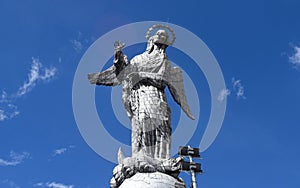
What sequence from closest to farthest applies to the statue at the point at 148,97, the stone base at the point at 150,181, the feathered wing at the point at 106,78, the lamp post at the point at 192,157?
the stone base at the point at 150,181, the statue at the point at 148,97, the feathered wing at the point at 106,78, the lamp post at the point at 192,157

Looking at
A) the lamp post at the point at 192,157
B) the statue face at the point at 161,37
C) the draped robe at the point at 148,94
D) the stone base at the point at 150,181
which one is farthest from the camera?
the lamp post at the point at 192,157

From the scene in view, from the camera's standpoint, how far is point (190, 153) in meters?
17.3

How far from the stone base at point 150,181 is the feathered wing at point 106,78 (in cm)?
359

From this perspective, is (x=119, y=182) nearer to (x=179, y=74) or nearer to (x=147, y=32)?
(x=179, y=74)

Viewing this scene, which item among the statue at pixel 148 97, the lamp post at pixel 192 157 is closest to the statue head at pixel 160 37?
the statue at pixel 148 97

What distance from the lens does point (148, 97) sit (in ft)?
45.4

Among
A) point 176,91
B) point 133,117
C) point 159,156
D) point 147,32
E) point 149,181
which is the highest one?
point 147,32

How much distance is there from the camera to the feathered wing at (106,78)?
47.4ft

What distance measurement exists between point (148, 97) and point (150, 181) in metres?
2.94

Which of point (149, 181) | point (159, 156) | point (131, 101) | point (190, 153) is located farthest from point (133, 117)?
point (190, 153)

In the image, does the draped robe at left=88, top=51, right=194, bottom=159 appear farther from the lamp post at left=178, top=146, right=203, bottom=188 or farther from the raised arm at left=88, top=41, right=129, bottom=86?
the lamp post at left=178, top=146, right=203, bottom=188

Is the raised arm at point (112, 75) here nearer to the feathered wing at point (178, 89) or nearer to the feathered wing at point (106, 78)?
the feathered wing at point (106, 78)

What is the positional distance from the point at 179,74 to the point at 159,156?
11.0ft

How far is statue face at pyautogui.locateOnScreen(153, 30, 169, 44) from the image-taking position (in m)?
15.4
